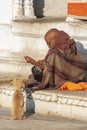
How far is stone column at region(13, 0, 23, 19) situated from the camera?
12.8 meters

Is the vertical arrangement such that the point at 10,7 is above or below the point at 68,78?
above

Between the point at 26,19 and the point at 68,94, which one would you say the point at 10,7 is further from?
the point at 68,94

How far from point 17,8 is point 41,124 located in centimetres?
481

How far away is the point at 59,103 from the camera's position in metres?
9.28

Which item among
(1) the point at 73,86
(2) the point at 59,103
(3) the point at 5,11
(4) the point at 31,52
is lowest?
(2) the point at 59,103

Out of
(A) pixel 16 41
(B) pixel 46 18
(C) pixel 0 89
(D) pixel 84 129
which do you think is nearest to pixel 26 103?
(C) pixel 0 89

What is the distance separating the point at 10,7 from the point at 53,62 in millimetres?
3434

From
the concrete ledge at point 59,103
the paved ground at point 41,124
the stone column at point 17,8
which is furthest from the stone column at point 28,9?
the paved ground at point 41,124

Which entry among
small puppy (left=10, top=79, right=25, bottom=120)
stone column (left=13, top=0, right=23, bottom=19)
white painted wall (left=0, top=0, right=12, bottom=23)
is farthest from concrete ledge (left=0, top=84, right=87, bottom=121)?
white painted wall (left=0, top=0, right=12, bottom=23)

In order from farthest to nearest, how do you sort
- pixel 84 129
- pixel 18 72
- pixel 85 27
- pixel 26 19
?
1. pixel 26 19
2. pixel 18 72
3. pixel 85 27
4. pixel 84 129

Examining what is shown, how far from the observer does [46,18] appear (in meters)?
13.4

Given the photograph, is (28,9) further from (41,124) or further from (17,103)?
(41,124)

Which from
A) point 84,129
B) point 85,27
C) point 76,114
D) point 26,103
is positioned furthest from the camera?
point 85,27

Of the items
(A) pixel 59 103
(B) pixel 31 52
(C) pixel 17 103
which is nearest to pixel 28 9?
(B) pixel 31 52
